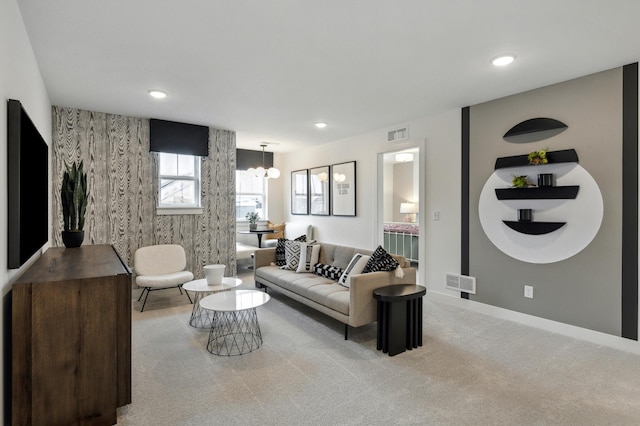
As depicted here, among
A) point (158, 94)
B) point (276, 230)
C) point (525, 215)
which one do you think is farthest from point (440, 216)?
point (276, 230)

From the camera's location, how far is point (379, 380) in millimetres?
2396

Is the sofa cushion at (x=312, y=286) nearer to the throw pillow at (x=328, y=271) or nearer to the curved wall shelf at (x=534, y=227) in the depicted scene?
the throw pillow at (x=328, y=271)

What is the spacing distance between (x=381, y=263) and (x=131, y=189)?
3.63m

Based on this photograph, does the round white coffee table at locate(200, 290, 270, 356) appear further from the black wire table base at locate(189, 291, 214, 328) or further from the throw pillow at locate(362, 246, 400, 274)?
the throw pillow at locate(362, 246, 400, 274)

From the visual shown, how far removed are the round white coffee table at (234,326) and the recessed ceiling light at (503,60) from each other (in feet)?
9.19

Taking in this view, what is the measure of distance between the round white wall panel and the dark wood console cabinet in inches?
142

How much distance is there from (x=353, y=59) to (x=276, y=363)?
8.36 ft

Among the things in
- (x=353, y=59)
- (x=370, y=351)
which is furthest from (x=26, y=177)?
(x=370, y=351)

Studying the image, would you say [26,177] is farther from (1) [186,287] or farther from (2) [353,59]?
(2) [353,59]

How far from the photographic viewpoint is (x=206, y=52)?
2.69 meters

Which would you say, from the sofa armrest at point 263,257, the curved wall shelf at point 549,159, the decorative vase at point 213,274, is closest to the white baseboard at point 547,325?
the curved wall shelf at point 549,159

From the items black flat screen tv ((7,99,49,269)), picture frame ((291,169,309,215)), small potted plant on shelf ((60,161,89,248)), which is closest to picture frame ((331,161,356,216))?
picture frame ((291,169,309,215))

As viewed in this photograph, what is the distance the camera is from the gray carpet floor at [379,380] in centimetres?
200

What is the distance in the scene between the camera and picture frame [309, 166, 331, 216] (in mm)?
6410
